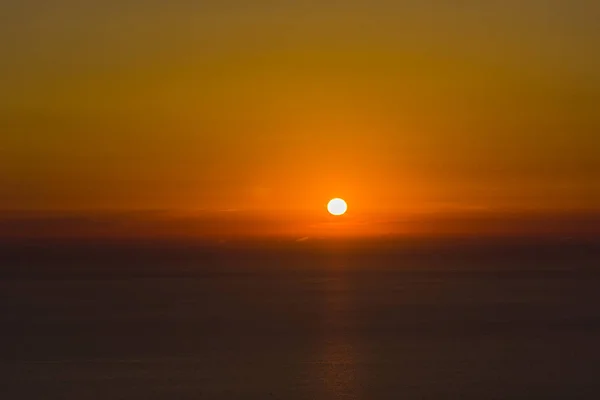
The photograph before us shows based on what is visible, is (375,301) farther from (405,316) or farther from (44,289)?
(44,289)

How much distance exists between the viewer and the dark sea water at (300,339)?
34.4ft

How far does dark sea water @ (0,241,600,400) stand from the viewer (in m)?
10.5

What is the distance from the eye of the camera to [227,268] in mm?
35562

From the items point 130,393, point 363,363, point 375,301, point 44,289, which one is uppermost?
point 44,289

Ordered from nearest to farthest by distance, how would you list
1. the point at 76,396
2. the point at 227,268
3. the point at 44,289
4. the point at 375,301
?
the point at 76,396
the point at 375,301
the point at 44,289
the point at 227,268

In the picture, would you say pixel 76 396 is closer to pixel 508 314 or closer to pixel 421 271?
pixel 508 314

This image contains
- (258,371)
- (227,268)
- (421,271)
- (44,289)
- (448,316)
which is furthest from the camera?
(227,268)

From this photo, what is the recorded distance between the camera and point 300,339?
14.2 m

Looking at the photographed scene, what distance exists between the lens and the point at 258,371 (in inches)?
450

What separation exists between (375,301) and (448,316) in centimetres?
342

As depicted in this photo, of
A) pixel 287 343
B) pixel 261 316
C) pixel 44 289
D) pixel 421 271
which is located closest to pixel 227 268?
pixel 421 271

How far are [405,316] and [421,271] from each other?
52.8ft

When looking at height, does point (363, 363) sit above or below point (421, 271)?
below

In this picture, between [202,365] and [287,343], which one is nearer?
[202,365]
